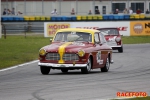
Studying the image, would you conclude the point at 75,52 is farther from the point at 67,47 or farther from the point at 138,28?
the point at 138,28

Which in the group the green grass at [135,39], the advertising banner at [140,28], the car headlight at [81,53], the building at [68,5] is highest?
the building at [68,5]

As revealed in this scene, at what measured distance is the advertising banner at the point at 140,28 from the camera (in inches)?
2029

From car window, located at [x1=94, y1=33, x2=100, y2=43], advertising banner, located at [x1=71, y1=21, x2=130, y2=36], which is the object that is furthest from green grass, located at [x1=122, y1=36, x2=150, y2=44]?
car window, located at [x1=94, y1=33, x2=100, y2=43]

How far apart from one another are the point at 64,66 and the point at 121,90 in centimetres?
490

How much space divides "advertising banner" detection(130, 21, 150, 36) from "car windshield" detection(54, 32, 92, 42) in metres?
31.8

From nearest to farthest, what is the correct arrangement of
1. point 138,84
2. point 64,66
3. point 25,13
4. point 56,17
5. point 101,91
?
1. point 101,91
2. point 138,84
3. point 64,66
4. point 56,17
5. point 25,13

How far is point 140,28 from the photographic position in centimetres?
5203

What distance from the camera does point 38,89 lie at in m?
13.9

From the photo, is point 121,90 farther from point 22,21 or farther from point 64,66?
point 22,21

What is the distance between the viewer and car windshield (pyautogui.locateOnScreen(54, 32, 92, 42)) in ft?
64.5

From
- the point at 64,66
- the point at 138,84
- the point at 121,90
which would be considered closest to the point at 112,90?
the point at 121,90

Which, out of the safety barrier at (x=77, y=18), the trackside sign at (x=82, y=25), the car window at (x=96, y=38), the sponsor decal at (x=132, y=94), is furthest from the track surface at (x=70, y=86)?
the safety barrier at (x=77, y=18)

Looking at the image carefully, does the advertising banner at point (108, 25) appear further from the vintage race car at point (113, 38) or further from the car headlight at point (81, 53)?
the car headlight at point (81, 53)

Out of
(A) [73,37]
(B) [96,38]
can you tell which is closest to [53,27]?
(B) [96,38]
